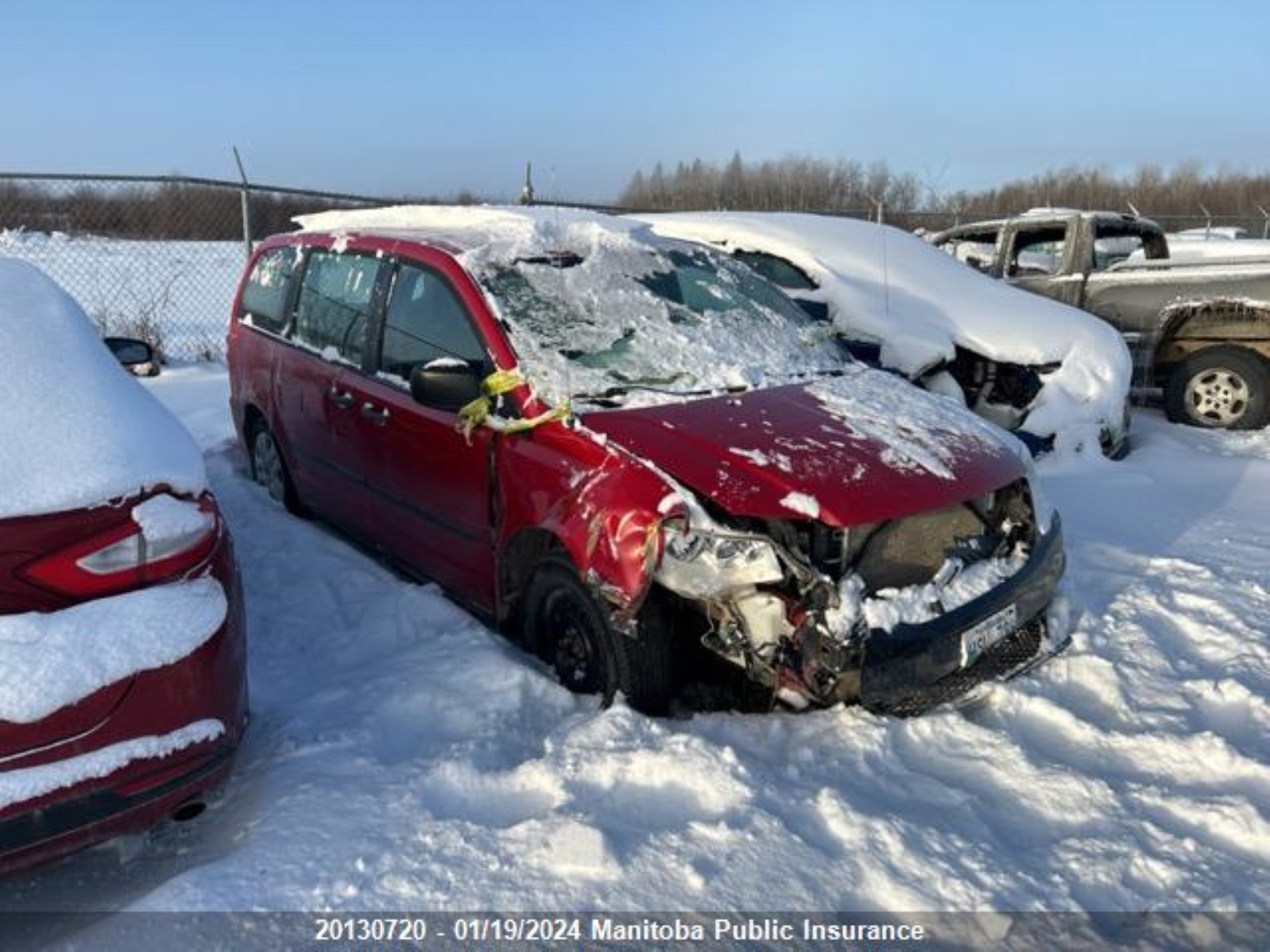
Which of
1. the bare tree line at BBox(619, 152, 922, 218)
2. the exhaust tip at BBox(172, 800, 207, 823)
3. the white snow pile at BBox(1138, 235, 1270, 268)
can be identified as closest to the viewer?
the exhaust tip at BBox(172, 800, 207, 823)

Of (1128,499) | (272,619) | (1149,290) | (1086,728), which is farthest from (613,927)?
(1149,290)

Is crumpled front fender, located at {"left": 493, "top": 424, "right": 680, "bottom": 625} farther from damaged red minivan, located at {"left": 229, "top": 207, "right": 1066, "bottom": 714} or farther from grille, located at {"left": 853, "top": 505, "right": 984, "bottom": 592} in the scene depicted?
grille, located at {"left": 853, "top": 505, "right": 984, "bottom": 592}

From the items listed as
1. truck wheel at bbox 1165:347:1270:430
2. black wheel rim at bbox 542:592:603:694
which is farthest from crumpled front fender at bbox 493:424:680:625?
truck wheel at bbox 1165:347:1270:430

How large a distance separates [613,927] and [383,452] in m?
2.51

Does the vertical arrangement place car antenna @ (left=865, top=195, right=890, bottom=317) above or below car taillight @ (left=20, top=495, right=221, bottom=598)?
above

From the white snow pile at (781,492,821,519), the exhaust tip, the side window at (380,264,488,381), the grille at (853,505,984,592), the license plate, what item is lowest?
the exhaust tip

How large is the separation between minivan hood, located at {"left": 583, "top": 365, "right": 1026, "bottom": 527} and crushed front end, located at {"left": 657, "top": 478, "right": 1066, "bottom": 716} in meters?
0.08

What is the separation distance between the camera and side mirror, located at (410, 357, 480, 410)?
140 inches

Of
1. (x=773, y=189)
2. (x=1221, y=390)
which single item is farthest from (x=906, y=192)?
(x=1221, y=390)

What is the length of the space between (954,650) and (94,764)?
7.73 feet

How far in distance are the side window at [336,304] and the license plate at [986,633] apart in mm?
2847

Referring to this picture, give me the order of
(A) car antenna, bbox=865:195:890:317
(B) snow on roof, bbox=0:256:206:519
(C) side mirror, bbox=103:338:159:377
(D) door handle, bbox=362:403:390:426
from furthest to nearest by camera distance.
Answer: (A) car antenna, bbox=865:195:890:317, (D) door handle, bbox=362:403:390:426, (C) side mirror, bbox=103:338:159:377, (B) snow on roof, bbox=0:256:206:519

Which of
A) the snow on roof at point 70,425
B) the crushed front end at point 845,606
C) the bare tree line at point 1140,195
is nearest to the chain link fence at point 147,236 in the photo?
the snow on roof at point 70,425

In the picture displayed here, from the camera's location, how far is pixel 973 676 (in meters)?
3.22
